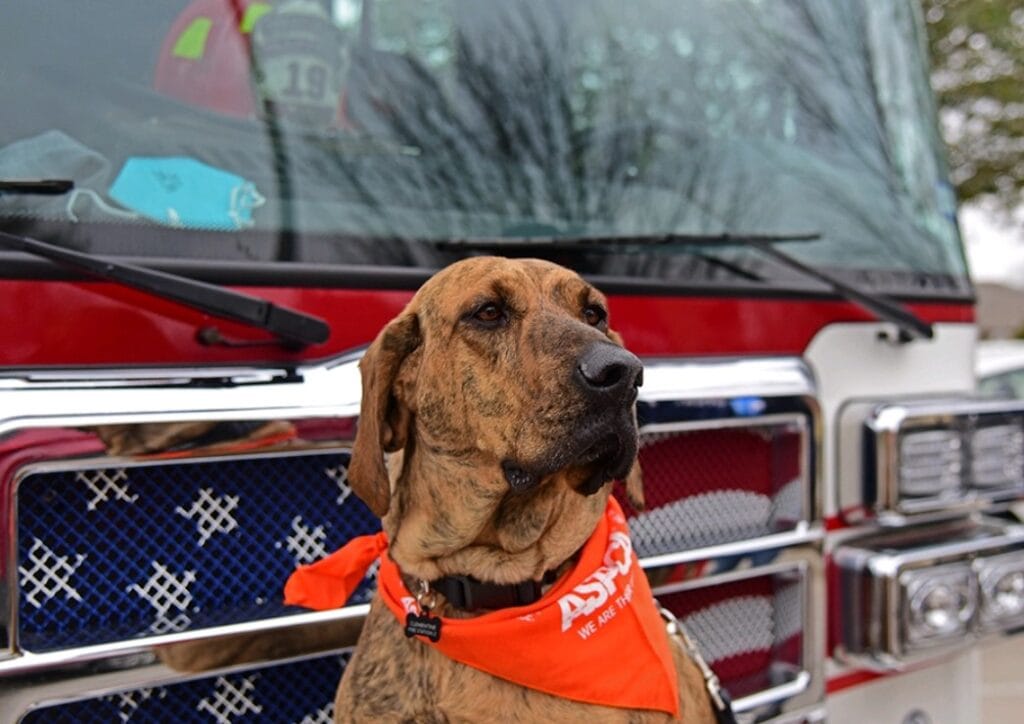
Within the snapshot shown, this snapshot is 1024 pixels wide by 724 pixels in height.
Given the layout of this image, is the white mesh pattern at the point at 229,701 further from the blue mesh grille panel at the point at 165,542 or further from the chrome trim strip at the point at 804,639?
the chrome trim strip at the point at 804,639

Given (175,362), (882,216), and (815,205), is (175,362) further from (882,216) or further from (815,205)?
(882,216)

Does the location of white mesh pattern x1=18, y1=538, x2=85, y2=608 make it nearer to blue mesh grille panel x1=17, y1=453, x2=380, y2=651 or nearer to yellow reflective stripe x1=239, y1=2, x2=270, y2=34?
blue mesh grille panel x1=17, y1=453, x2=380, y2=651

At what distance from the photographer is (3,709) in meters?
1.69

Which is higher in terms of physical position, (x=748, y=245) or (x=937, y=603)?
(x=748, y=245)

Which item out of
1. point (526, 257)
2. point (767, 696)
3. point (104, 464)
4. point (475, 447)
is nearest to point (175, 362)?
point (104, 464)

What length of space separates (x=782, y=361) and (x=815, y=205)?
524 mm

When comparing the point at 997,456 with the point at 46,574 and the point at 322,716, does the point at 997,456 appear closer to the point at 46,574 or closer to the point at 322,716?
the point at 322,716

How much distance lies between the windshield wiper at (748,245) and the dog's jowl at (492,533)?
26 centimetres

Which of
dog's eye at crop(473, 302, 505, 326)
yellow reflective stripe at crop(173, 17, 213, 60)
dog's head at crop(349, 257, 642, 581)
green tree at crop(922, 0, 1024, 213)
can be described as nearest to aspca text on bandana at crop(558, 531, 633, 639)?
dog's head at crop(349, 257, 642, 581)

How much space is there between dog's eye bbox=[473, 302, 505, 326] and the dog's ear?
0.42ft

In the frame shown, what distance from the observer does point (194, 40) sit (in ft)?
7.21

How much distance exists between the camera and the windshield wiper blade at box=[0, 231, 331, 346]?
69.6 inches

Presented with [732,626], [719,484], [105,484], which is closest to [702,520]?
[719,484]

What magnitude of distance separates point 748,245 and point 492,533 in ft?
3.54
